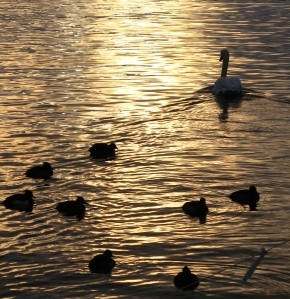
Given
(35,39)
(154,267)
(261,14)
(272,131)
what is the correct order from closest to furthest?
(154,267) → (272,131) → (35,39) → (261,14)

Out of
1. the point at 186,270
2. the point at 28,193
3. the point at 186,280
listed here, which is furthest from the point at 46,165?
the point at 186,280

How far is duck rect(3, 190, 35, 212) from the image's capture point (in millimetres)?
17266

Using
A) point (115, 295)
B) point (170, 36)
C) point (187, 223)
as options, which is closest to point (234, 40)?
point (170, 36)

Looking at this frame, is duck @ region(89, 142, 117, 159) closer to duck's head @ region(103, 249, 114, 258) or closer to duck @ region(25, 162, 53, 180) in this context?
duck @ region(25, 162, 53, 180)

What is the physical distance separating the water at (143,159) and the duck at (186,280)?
11 centimetres

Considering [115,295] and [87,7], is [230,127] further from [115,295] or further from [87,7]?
[87,7]

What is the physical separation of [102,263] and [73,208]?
8.61 ft

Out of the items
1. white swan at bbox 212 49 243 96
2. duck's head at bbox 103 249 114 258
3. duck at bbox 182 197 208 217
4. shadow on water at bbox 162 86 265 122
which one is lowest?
shadow on water at bbox 162 86 265 122

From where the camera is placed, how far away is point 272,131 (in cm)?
2347

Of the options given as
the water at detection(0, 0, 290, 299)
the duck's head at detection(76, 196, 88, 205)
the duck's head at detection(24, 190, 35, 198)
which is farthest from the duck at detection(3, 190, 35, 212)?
the duck's head at detection(76, 196, 88, 205)

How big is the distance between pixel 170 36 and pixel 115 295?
28.1m

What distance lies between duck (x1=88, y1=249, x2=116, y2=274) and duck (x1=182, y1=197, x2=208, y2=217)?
2526 mm

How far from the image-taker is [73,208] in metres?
17.1

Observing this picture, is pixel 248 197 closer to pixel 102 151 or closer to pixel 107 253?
pixel 107 253
